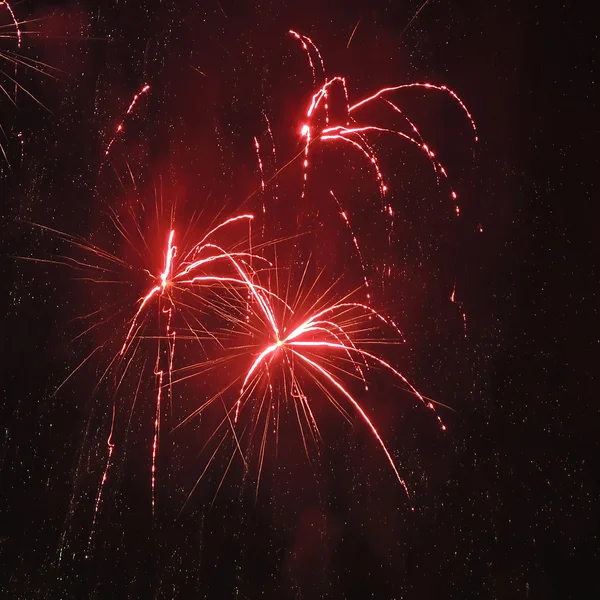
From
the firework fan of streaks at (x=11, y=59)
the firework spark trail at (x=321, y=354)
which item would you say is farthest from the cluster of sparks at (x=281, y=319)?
the firework fan of streaks at (x=11, y=59)

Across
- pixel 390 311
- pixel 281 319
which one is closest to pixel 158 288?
pixel 281 319

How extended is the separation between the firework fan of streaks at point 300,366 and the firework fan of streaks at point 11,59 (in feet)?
1.56

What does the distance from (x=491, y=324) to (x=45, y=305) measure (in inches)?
23.3

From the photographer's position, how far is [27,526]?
3.24 ft

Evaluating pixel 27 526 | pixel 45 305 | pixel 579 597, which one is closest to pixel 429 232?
pixel 579 597

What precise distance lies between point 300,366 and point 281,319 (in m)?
0.06

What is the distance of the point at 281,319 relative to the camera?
0.90m

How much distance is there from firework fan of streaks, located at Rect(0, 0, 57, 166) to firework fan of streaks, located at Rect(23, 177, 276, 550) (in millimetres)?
239

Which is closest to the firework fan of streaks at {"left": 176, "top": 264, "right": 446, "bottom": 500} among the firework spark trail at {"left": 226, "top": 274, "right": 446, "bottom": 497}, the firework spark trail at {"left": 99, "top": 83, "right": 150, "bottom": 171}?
the firework spark trail at {"left": 226, "top": 274, "right": 446, "bottom": 497}

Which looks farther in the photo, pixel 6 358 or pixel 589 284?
pixel 6 358

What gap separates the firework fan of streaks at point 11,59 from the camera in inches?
42.3

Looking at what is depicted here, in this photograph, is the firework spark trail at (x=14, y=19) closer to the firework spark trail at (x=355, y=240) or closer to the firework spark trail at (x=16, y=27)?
the firework spark trail at (x=16, y=27)

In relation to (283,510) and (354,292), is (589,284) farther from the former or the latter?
(283,510)

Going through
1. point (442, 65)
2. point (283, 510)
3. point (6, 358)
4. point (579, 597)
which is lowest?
point (579, 597)
